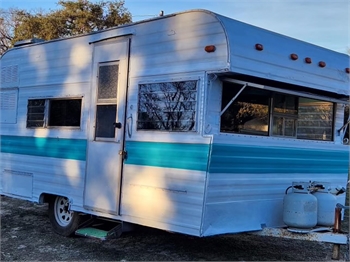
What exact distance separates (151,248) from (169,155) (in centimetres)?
180

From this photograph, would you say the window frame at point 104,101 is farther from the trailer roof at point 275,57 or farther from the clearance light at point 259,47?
the clearance light at point 259,47

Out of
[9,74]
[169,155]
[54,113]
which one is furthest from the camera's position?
[9,74]

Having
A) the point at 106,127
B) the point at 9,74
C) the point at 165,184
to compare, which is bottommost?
the point at 165,184

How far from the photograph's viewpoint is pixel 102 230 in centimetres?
604

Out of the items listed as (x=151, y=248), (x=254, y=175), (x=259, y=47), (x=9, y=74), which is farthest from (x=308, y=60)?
(x=9, y=74)

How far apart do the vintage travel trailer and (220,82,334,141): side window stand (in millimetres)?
16

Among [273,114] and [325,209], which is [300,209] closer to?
[325,209]

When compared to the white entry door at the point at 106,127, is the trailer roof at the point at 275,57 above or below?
above

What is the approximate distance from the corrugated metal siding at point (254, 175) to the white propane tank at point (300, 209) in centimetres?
32

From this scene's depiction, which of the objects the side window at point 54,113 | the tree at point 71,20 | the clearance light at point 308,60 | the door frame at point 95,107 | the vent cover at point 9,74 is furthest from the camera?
the tree at point 71,20

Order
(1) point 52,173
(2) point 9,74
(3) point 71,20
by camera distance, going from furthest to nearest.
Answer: (3) point 71,20 → (2) point 9,74 → (1) point 52,173

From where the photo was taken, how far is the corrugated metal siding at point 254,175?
4.71m

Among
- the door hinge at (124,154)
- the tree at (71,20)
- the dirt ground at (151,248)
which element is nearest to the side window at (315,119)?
the dirt ground at (151,248)

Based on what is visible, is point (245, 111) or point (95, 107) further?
point (95, 107)
